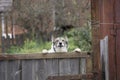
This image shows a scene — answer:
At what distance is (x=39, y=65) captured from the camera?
5527 millimetres

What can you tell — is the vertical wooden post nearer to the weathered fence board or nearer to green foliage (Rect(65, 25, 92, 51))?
the weathered fence board

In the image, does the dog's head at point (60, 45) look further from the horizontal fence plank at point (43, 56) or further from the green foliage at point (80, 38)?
the green foliage at point (80, 38)

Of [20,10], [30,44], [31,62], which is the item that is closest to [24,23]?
[20,10]

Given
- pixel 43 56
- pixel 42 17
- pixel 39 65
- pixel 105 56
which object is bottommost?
pixel 39 65

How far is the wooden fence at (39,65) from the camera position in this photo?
5.50 metres

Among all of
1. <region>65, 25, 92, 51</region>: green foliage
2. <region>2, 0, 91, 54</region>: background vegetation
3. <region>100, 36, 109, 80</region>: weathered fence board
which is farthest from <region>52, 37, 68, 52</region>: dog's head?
<region>2, 0, 91, 54</region>: background vegetation

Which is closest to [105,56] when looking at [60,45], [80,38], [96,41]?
[96,41]

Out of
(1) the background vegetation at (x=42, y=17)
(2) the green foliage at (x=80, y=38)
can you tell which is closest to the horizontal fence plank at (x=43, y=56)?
(2) the green foliage at (x=80, y=38)

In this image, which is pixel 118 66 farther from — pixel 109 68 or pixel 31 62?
pixel 31 62

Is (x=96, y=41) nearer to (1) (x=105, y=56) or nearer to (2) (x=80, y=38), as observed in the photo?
(1) (x=105, y=56)

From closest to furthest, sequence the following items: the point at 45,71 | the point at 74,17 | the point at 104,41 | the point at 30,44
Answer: the point at 104,41
the point at 45,71
the point at 30,44
the point at 74,17

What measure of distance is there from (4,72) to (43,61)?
0.62 m

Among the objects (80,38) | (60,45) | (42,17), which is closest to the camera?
(60,45)

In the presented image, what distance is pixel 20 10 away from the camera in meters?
14.8
